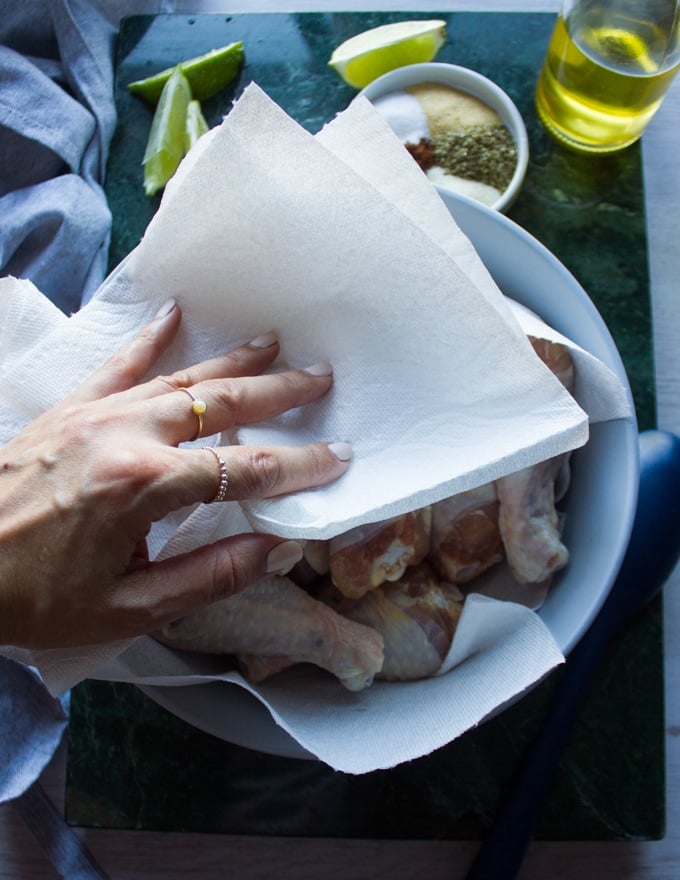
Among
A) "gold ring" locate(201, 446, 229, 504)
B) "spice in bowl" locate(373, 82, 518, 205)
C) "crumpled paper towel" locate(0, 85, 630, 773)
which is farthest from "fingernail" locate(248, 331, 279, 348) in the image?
"spice in bowl" locate(373, 82, 518, 205)

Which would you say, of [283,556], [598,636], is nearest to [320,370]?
[283,556]

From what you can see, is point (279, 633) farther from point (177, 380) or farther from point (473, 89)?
point (473, 89)

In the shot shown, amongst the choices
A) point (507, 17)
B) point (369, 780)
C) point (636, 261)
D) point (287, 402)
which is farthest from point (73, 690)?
point (507, 17)

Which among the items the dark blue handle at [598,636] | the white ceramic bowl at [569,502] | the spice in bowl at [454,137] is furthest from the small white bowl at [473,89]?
the dark blue handle at [598,636]

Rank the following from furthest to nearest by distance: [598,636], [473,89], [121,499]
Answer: [473,89], [598,636], [121,499]

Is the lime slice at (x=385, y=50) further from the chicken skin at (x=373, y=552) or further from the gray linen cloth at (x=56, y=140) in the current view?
the chicken skin at (x=373, y=552)

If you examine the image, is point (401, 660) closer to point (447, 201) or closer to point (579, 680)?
point (579, 680)

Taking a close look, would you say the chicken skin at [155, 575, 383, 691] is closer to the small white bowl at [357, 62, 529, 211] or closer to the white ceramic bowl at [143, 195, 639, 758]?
the white ceramic bowl at [143, 195, 639, 758]
